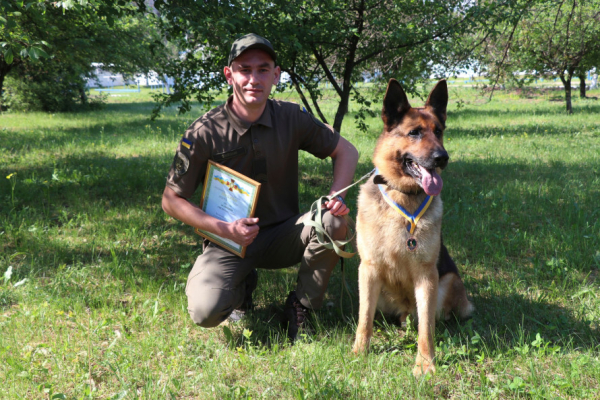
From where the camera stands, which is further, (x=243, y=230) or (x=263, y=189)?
(x=263, y=189)

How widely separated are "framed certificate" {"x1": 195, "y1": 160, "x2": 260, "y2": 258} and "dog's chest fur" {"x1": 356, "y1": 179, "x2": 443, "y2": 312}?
30.1 inches

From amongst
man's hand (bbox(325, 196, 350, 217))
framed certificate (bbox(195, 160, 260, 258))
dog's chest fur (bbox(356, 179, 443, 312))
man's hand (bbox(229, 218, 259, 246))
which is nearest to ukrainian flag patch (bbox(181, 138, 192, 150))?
framed certificate (bbox(195, 160, 260, 258))

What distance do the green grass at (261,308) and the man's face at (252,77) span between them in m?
1.57

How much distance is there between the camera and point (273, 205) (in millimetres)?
3184

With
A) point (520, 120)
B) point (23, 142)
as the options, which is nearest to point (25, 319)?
point (23, 142)

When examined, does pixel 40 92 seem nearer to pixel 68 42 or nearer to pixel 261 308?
pixel 68 42

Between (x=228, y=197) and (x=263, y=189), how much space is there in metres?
0.34

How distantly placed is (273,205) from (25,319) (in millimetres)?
1887

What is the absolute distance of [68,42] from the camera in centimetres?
938

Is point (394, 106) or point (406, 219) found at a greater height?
point (394, 106)

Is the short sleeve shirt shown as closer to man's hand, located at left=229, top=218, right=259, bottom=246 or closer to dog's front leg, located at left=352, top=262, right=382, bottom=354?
man's hand, located at left=229, top=218, right=259, bottom=246

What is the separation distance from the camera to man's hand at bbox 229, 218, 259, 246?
2.70m

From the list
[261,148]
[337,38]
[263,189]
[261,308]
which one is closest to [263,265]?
[261,308]

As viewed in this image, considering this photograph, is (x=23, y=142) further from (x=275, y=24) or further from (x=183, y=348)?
(x=183, y=348)
